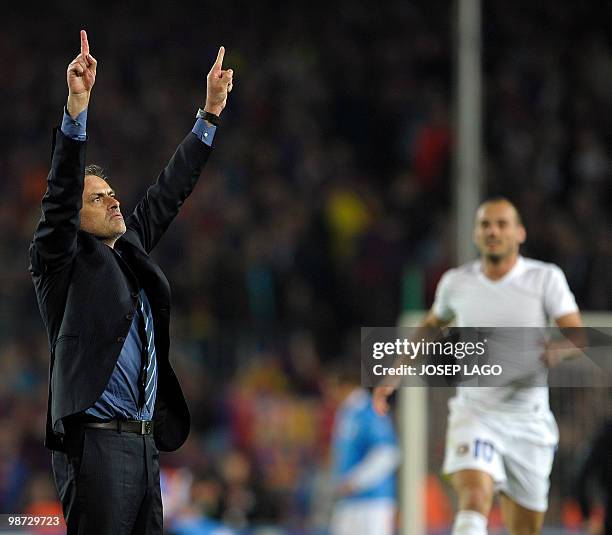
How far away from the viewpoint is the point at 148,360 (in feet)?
15.3

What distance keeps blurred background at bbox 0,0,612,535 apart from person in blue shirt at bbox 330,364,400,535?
18.3 inches

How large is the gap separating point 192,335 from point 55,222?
7.19 m

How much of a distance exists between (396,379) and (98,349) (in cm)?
209

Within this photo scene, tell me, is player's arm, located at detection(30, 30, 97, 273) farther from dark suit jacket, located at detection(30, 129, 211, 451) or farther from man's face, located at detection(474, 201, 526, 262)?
man's face, located at detection(474, 201, 526, 262)

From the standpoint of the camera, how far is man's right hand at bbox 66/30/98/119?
171 inches

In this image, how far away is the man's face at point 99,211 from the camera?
15.5ft

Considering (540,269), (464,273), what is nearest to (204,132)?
(464,273)

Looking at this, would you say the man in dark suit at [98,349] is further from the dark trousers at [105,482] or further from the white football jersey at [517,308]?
the white football jersey at [517,308]

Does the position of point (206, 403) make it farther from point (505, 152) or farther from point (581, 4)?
point (581, 4)

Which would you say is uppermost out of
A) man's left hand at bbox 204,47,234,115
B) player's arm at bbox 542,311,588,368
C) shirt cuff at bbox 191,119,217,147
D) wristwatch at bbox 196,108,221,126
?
man's left hand at bbox 204,47,234,115

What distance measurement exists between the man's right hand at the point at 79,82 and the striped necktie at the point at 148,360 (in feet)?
2.53

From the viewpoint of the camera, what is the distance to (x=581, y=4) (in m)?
15.4

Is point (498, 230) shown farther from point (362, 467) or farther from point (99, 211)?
point (362, 467)

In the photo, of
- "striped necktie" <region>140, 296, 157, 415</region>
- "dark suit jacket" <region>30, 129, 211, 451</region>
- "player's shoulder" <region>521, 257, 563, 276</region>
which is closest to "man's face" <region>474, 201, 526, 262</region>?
"player's shoulder" <region>521, 257, 563, 276</region>
